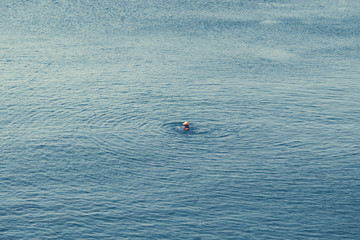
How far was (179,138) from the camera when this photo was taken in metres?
102

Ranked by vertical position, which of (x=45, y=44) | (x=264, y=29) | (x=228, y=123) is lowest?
(x=228, y=123)

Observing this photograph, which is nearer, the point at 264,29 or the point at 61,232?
the point at 61,232

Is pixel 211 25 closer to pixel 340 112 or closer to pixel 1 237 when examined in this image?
pixel 340 112

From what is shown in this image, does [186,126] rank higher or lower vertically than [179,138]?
higher

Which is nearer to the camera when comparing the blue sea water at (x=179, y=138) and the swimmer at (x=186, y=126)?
the blue sea water at (x=179, y=138)

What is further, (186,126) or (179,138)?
(186,126)

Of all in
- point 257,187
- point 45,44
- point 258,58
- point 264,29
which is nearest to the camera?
point 257,187

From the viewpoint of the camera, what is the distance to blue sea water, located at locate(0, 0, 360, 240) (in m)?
78.2

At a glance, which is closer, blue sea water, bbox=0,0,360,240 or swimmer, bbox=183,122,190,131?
blue sea water, bbox=0,0,360,240

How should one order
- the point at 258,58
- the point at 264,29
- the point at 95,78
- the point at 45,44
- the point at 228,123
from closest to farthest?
the point at 228,123, the point at 95,78, the point at 258,58, the point at 45,44, the point at 264,29

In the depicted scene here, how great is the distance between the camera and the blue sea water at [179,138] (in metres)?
78.2

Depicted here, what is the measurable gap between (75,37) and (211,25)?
49.9 metres

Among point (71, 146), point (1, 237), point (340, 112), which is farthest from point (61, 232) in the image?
point (340, 112)

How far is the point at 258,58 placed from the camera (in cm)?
15475
